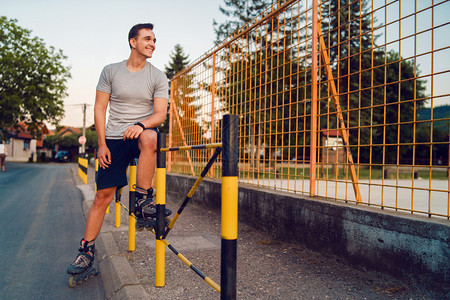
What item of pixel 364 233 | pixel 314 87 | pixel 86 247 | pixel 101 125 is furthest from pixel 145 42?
pixel 364 233

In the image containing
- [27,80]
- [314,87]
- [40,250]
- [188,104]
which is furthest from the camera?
[27,80]

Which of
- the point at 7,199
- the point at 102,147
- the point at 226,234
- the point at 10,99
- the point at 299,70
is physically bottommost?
the point at 7,199

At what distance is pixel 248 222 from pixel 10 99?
975 inches

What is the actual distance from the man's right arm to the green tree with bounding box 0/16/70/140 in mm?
24669

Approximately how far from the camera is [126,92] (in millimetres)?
2863

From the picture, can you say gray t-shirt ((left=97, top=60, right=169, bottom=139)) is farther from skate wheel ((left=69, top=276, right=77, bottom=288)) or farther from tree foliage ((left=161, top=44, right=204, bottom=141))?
tree foliage ((left=161, top=44, right=204, bottom=141))

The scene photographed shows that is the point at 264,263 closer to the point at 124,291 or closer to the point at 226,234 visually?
the point at 124,291

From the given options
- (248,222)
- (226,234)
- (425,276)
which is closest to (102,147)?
(226,234)

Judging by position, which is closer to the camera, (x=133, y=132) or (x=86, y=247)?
(x=133, y=132)

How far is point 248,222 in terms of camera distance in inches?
166

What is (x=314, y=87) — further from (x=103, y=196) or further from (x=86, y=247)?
(x=86, y=247)

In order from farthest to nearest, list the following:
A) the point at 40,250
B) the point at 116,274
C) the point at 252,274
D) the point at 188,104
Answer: the point at 188,104
the point at 40,250
the point at 252,274
the point at 116,274

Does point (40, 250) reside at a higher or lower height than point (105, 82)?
lower

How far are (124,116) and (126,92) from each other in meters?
0.20
